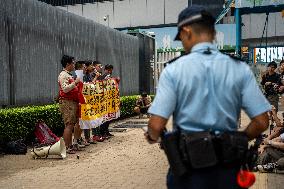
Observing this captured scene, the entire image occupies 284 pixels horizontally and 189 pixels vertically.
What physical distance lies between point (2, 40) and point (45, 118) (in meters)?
2.11

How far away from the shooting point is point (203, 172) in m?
2.46

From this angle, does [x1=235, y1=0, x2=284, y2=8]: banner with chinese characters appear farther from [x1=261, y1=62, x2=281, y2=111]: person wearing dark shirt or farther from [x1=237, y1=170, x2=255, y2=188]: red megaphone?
[x1=237, y1=170, x2=255, y2=188]: red megaphone

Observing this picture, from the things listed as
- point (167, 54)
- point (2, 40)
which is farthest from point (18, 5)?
point (167, 54)

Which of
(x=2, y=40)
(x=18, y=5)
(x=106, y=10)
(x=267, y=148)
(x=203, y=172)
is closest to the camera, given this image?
(x=203, y=172)

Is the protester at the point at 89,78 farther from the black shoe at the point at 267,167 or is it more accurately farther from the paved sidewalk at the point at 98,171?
the black shoe at the point at 267,167

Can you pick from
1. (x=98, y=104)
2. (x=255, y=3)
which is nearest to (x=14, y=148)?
(x=98, y=104)

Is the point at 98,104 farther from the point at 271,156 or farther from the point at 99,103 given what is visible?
the point at 271,156

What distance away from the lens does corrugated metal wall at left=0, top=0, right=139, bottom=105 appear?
10.3 metres

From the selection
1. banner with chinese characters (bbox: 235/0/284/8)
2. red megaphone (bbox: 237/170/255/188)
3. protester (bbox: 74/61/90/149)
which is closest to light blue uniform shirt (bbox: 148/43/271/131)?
red megaphone (bbox: 237/170/255/188)

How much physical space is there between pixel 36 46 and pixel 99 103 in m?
2.14

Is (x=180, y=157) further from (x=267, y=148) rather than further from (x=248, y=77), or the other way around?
(x=267, y=148)

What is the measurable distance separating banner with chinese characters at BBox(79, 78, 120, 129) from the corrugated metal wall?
58.5 inches

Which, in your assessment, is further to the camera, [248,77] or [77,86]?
[77,86]

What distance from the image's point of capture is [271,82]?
40.7 ft
